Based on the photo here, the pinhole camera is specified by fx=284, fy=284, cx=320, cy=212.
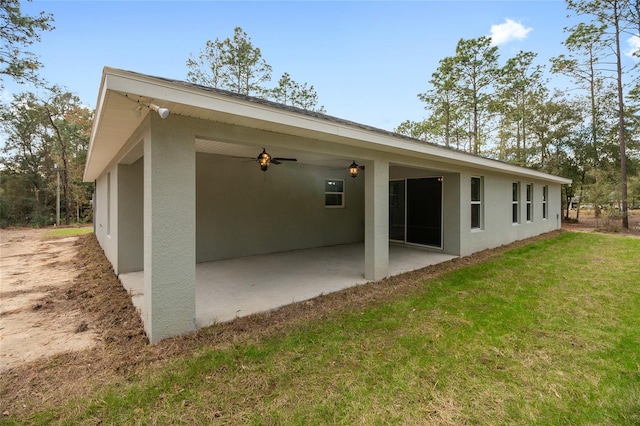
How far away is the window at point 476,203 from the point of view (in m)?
8.19

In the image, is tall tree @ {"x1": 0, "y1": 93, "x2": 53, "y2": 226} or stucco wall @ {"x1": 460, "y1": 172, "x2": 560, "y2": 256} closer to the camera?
stucco wall @ {"x1": 460, "y1": 172, "x2": 560, "y2": 256}

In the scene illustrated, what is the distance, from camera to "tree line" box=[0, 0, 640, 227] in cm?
1544

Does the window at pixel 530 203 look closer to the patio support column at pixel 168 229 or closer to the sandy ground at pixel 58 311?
the patio support column at pixel 168 229

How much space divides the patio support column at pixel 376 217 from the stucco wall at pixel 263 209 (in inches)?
134

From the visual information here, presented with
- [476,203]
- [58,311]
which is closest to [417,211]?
[476,203]

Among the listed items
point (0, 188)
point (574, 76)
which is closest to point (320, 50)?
point (574, 76)

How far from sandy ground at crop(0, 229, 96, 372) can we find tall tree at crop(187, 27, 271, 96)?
1361 centimetres

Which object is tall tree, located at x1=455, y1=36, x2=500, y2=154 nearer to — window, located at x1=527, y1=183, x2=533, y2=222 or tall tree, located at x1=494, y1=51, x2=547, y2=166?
tall tree, located at x1=494, y1=51, x2=547, y2=166

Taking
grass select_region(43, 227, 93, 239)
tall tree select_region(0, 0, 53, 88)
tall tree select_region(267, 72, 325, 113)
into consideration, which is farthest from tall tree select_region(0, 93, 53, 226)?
tall tree select_region(267, 72, 325, 113)

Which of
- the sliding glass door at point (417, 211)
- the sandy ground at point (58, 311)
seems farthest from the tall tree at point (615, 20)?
the sandy ground at point (58, 311)

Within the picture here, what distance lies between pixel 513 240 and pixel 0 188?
31.4 meters

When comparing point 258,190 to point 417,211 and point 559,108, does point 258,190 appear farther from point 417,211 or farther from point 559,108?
point 559,108

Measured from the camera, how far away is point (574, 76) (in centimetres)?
1770

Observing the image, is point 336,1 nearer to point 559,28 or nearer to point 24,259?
point 24,259
